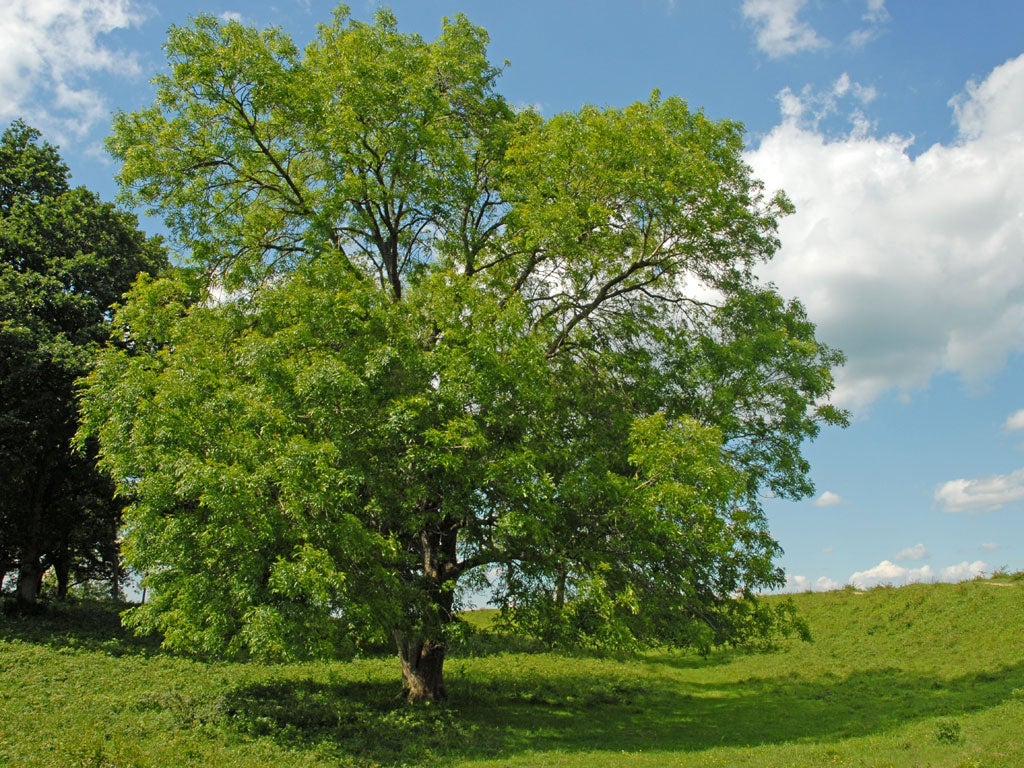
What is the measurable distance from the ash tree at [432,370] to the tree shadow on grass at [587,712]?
1879mm

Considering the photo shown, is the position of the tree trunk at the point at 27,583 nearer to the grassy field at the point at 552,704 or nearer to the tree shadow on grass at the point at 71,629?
the tree shadow on grass at the point at 71,629

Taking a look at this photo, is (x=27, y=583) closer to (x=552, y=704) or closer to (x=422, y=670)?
(x=422, y=670)

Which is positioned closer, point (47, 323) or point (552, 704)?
point (552, 704)

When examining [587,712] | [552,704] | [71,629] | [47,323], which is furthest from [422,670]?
[47,323]

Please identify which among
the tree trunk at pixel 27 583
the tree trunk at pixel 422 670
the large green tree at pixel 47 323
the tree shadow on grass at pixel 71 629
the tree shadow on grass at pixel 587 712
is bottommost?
the tree shadow on grass at pixel 587 712

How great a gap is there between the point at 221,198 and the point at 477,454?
990 cm

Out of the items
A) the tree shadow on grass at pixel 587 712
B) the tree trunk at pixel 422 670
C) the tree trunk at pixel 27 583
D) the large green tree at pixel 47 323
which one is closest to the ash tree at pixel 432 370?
the tree trunk at pixel 422 670

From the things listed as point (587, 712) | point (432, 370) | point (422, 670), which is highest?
point (432, 370)

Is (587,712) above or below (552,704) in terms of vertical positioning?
below

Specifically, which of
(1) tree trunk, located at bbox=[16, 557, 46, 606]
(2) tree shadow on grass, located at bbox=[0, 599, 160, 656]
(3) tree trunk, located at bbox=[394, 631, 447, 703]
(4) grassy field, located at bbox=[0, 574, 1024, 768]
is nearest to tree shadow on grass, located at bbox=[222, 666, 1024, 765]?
(4) grassy field, located at bbox=[0, 574, 1024, 768]

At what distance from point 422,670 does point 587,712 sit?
16.9 ft

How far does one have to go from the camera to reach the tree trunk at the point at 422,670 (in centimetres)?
1780

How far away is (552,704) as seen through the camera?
66.8 ft

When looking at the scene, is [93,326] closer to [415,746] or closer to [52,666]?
[52,666]
